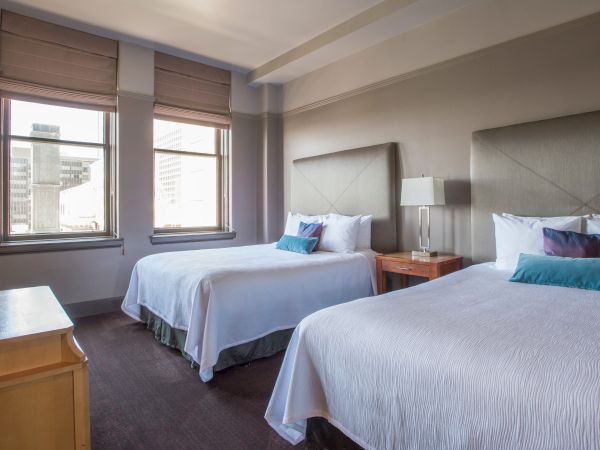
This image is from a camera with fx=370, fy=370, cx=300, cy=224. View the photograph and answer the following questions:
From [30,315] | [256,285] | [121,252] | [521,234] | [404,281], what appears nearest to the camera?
[30,315]

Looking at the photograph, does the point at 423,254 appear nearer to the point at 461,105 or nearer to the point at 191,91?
the point at 461,105

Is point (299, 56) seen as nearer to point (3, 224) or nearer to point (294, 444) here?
point (3, 224)

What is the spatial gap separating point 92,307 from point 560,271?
4059 millimetres

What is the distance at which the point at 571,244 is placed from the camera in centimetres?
216

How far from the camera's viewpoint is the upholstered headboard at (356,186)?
3635 millimetres

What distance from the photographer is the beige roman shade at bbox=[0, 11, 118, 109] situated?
11.1 ft

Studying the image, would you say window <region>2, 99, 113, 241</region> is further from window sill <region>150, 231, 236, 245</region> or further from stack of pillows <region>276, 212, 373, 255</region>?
stack of pillows <region>276, 212, 373, 255</region>

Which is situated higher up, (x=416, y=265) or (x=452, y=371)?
(x=416, y=265)

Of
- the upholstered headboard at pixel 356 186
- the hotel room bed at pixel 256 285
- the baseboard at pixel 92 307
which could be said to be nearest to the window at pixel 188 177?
the baseboard at pixel 92 307

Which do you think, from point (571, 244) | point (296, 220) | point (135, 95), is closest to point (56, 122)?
point (135, 95)

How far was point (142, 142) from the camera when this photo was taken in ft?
13.6

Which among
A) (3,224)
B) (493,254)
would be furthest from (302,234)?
(3,224)

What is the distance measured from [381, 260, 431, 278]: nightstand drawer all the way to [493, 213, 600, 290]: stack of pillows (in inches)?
20.8

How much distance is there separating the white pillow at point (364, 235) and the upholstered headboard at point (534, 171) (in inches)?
38.8
